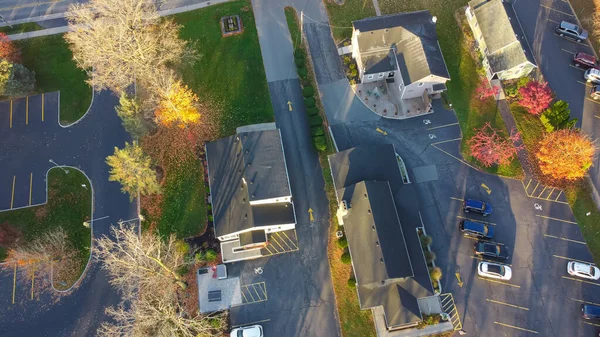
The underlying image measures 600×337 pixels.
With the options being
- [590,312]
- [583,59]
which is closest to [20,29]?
[583,59]

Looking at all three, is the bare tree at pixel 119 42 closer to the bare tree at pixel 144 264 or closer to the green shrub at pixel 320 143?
the bare tree at pixel 144 264

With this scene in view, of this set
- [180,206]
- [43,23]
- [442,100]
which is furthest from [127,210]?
[442,100]

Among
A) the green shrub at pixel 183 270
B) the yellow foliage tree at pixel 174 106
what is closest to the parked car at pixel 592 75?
the yellow foliage tree at pixel 174 106

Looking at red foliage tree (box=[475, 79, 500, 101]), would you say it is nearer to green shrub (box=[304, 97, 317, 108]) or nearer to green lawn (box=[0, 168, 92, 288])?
green shrub (box=[304, 97, 317, 108])

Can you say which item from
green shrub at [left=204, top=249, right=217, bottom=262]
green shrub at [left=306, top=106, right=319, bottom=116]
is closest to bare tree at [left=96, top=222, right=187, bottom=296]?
green shrub at [left=204, top=249, right=217, bottom=262]

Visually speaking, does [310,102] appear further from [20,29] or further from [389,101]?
[20,29]
